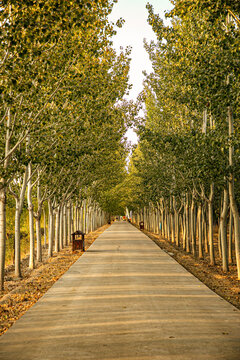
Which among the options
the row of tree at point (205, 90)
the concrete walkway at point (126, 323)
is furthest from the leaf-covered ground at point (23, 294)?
the row of tree at point (205, 90)

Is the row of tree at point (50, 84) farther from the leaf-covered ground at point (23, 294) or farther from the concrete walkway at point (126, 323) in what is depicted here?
the concrete walkway at point (126, 323)

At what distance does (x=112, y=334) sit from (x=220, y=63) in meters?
10.2

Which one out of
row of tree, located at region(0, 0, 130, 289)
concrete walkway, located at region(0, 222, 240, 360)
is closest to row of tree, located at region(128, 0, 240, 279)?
row of tree, located at region(0, 0, 130, 289)

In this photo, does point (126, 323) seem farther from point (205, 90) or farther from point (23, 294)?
point (205, 90)

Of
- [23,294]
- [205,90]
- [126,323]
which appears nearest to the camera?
[126,323]

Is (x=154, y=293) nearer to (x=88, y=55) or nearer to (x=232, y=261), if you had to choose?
(x=88, y=55)

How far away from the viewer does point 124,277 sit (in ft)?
43.1

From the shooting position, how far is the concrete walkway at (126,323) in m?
6.01

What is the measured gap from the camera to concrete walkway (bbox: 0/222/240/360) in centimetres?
601

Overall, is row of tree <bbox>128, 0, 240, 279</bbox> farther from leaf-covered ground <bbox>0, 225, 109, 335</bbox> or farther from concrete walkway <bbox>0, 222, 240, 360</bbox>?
leaf-covered ground <bbox>0, 225, 109, 335</bbox>

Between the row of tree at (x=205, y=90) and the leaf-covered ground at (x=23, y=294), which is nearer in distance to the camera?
the leaf-covered ground at (x=23, y=294)

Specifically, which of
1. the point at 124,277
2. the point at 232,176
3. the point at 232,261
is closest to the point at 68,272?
the point at 124,277

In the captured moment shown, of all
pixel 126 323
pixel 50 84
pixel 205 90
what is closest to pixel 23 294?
pixel 126 323

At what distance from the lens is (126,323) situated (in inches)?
297
